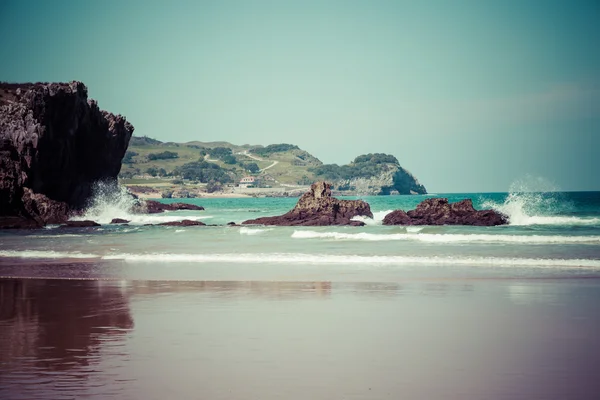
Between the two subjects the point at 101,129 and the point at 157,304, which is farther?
the point at 101,129

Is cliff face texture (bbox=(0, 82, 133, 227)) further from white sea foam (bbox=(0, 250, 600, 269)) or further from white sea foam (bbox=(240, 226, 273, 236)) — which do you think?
white sea foam (bbox=(0, 250, 600, 269))

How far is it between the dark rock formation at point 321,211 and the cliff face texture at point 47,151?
20120 mm

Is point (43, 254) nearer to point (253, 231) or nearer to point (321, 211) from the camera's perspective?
point (253, 231)

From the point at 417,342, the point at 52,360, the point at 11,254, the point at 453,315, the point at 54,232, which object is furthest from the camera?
the point at 54,232

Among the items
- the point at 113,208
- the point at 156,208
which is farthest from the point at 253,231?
the point at 156,208

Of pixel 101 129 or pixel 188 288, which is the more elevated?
pixel 101 129

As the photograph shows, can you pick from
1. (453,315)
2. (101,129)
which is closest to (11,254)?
(453,315)

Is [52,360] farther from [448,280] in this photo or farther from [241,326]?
[448,280]

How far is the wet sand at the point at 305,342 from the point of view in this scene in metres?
7.04

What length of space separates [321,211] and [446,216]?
9.25 m

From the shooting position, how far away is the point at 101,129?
201ft

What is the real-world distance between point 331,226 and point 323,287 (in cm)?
2619

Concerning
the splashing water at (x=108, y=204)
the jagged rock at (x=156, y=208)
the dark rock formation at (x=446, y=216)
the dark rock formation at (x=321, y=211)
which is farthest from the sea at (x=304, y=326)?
the jagged rock at (x=156, y=208)

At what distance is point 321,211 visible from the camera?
43875mm
